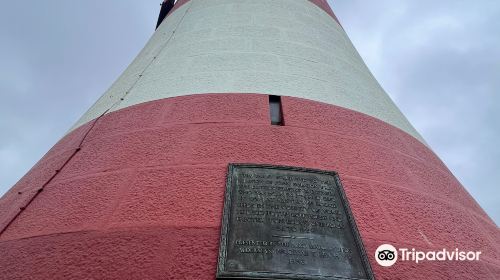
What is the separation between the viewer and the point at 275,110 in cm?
361

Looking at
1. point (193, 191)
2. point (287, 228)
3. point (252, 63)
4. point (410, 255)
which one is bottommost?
point (410, 255)

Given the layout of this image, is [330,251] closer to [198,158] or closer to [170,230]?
[170,230]

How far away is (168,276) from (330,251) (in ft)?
3.55

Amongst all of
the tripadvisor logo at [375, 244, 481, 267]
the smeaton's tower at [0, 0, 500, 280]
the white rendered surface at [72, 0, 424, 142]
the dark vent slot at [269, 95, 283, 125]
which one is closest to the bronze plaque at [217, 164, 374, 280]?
the smeaton's tower at [0, 0, 500, 280]

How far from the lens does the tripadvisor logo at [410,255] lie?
2.35m

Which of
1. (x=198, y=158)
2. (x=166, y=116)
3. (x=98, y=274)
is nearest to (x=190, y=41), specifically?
(x=166, y=116)

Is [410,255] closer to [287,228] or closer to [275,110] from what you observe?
[287,228]

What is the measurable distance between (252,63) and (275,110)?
856 mm

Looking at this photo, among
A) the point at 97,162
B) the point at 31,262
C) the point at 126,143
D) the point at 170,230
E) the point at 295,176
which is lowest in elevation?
the point at 31,262

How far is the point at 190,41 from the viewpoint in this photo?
485cm

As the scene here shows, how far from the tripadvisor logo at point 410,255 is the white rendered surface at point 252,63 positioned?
184cm

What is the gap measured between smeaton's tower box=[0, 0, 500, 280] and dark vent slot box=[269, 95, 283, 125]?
16 millimetres

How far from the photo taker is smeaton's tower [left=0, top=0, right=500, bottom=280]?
7.37 feet

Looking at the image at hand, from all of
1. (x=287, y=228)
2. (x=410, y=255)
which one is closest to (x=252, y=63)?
(x=287, y=228)
